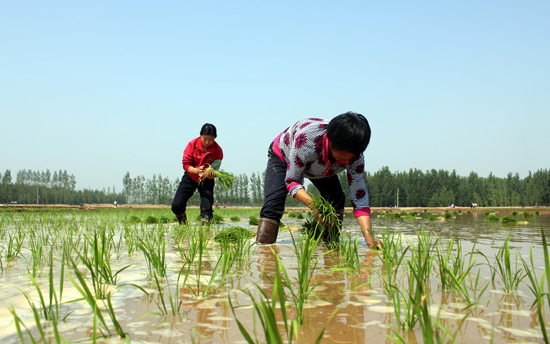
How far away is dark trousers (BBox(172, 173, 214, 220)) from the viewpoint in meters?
6.05

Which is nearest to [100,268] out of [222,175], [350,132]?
[350,132]

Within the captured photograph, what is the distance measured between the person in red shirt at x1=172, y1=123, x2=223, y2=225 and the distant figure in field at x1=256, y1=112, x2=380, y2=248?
6.17 ft

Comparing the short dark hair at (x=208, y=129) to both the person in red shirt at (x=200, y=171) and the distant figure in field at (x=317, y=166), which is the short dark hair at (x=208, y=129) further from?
the distant figure in field at (x=317, y=166)

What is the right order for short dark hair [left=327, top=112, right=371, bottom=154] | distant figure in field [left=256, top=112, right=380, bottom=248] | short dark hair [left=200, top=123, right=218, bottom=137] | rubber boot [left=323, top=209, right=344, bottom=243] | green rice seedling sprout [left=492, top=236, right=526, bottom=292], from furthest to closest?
short dark hair [left=200, top=123, right=218, bottom=137] < rubber boot [left=323, top=209, right=344, bottom=243] < distant figure in field [left=256, top=112, right=380, bottom=248] < short dark hair [left=327, top=112, right=371, bottom=154] < green rice seedling sprout [left=492, top=236, right=526, bottom=292]

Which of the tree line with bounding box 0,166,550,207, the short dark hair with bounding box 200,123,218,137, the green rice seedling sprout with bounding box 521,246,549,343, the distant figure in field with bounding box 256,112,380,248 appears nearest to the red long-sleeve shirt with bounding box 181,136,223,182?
the short dark hair with bounding box 200,123,218,137

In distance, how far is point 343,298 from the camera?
1.81 meters

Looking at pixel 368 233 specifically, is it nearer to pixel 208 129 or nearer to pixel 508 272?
pixel 508 272

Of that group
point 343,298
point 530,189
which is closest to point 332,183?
point 343,298

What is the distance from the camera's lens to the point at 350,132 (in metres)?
2.81

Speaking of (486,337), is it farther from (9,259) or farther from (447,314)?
(9,259)

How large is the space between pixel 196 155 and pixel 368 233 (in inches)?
136

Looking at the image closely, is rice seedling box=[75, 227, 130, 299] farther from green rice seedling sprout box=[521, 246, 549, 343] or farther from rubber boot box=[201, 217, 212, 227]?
rubber boot box=[201, 217, 212, 227]

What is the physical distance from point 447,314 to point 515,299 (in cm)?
50

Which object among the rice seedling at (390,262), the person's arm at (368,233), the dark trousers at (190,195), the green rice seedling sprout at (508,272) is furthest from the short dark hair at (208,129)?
the green rice seedling sprout at (508,272)
